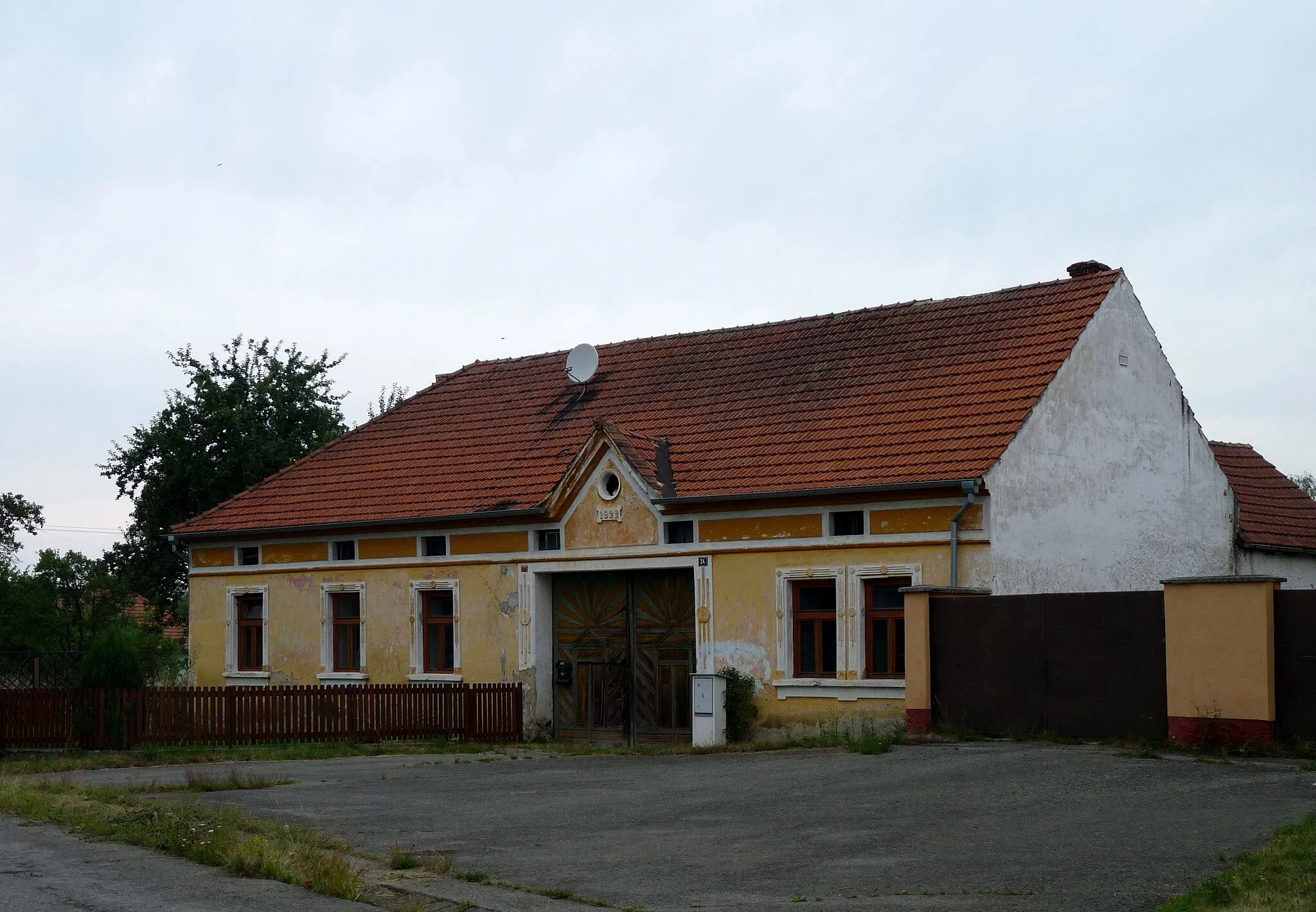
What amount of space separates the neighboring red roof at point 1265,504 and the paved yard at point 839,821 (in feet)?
35.8

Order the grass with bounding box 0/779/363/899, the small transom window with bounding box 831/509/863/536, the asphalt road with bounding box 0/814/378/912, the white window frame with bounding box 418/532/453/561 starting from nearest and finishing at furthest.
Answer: the asphalt road with bounding box 0/814/378/912 → the grass with bounding box 0/779/363/899 → the small transom window with bounding box 831/509/863/536 → the white window frame with bounding box 418/532/453/561

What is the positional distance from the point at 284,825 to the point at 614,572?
13.0 metres

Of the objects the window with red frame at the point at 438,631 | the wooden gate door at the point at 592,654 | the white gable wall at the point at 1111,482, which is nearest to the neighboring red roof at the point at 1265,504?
the white gable wall at the point at 1111,482

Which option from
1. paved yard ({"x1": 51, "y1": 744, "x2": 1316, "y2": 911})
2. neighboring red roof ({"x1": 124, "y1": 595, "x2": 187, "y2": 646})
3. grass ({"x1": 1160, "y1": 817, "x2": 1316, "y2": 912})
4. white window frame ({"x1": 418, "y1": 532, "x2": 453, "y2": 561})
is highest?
white window frame ({"x1": 418, "y1": 532, "x2": 453, "y2": 561})

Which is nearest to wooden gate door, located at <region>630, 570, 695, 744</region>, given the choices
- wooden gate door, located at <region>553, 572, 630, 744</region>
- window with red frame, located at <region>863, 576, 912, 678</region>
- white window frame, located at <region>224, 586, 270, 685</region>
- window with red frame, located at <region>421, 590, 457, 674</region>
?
wooden gate door, located at <region>553, 572, 630, 744</region>

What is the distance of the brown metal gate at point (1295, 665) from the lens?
50.5ft

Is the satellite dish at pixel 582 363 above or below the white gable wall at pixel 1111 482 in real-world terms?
above

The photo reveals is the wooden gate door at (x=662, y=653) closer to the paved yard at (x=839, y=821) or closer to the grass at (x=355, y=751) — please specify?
the grass at (x=355, y=751)

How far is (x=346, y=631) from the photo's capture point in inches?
1080

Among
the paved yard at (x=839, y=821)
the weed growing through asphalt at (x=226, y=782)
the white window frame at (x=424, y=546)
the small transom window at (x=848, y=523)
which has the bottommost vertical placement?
the weed growing through asphalt at (x=226, y=782)

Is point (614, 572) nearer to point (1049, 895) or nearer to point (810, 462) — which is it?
point (810, 462)

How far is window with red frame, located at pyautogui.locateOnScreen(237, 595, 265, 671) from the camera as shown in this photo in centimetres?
2853

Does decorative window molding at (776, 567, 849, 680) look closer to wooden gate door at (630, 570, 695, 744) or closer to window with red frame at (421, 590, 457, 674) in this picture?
wooden gate door at (630, 570, 695, 744)

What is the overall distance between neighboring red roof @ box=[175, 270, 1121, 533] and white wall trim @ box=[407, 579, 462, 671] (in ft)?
4.11
